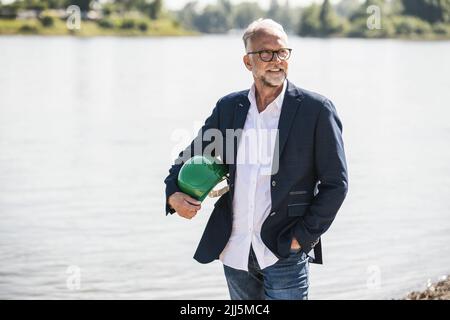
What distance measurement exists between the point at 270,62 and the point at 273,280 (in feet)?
2.90

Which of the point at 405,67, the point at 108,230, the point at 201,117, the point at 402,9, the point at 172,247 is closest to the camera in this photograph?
the point at 172,247

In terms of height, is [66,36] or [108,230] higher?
[66,36]

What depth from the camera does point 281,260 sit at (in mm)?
3893

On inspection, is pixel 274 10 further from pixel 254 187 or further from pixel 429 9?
pixel 254 187

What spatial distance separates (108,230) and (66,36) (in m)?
94.4

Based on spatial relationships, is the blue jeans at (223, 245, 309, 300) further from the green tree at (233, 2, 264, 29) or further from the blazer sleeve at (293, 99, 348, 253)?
the green tree at (233, 2, 264, 29)

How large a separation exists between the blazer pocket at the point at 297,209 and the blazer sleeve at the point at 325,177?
27 mm

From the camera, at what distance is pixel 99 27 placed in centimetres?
10338

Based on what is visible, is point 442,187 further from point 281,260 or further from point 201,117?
point 201,117

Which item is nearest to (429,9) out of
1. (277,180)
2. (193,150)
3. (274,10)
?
(193,150)

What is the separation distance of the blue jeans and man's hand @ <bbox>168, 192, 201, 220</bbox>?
0.28 metres

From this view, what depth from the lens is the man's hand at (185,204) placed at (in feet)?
13.1

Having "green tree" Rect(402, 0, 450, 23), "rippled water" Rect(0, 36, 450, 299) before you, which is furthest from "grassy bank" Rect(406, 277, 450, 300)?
"green tree" Rect(402, 0, 450, 23)
